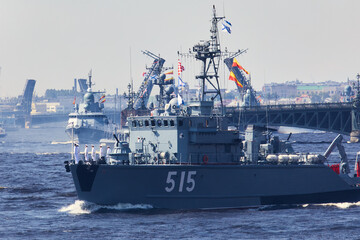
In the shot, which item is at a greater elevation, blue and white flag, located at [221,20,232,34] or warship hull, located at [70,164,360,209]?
blue and white flag, located at [221,20,232,34]

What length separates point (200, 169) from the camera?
42938mm

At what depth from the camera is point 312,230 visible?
38.6 metres

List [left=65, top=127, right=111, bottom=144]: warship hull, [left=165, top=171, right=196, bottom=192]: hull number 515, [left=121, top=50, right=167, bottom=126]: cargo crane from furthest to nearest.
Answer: [left=65, top=127, right=111, bottom=144]: warship hull → [left=121, top=50, right=167, bottom=126]: cargo crane → [left=165, top=171, right=196, bottom=192]: hull number 515

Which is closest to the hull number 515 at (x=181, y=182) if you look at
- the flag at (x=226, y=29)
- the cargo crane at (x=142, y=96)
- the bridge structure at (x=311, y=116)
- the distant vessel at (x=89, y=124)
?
the flag at (x=226, y=29)

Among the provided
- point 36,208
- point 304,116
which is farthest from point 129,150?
point 304,116

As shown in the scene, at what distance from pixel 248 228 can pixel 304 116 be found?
7896cm

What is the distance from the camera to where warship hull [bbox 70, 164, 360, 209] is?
42344 millimetres

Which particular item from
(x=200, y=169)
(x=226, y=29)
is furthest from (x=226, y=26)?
(x=200, y=169)

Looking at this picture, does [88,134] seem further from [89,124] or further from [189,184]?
[189,184]

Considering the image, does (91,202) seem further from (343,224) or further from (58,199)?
(343,224)

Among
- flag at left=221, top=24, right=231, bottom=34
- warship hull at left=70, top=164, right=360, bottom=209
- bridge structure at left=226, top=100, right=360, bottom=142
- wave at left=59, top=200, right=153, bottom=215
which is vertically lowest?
wave at left=59, top=200, right=153, bottom=215

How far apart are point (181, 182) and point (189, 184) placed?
1.58ft

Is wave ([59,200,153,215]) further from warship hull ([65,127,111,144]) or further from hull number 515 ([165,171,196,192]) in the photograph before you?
warship hull ([65,127,111,144])

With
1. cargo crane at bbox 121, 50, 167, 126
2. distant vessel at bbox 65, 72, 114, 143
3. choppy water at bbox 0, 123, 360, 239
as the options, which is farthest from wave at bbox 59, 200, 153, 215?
distant vessel at bbox 65, 72, 114, 143
